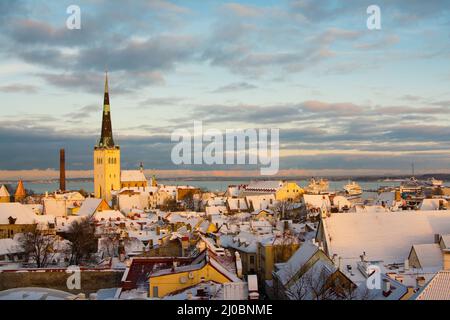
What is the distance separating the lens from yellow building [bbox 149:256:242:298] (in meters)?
16.4

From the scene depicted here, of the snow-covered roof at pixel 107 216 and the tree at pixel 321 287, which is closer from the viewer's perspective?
the tree at pixel 321 287

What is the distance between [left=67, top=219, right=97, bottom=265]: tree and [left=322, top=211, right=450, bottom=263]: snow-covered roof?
13.5 m

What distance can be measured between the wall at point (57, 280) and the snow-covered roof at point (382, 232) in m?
10.3

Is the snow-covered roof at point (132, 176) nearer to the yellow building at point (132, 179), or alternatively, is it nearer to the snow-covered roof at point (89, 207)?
the yellow building at point (132, 179)

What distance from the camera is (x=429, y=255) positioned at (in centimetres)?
2427

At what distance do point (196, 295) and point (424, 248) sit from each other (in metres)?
13.1

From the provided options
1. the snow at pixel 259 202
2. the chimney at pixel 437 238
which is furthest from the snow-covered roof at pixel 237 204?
the chimney at pixel 437 238

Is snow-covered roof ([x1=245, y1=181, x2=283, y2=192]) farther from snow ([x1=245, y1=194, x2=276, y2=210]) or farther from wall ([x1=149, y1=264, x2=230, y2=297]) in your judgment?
wall ([x1=149, y1=264, x2=230, y2=297])

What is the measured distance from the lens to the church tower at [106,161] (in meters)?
100

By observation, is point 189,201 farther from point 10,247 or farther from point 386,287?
point 386,287

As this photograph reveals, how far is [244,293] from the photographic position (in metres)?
14.9

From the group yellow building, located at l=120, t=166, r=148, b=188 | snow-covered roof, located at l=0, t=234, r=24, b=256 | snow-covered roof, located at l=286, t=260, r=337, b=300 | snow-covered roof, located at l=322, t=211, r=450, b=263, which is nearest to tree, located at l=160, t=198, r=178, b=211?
yellow building, located at l=120, t=166, r=148, b=188

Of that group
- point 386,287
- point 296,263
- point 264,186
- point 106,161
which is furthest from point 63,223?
point 264,186
